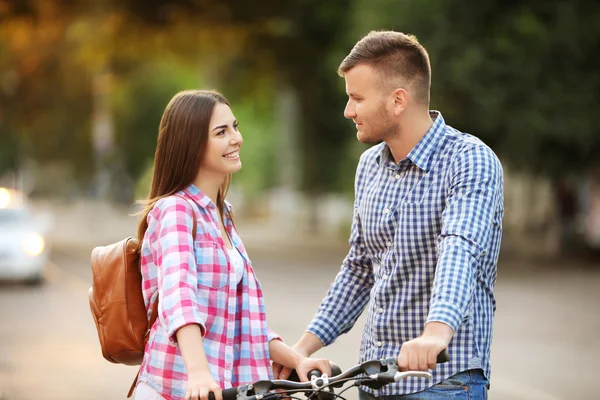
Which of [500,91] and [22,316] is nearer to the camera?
[22,316]

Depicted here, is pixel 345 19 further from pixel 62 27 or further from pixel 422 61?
pixel 422 61

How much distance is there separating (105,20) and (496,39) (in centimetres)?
1143

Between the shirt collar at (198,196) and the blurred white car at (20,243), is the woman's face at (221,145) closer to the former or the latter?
the shirt collar at (198,196)

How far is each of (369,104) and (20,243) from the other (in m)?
15.7

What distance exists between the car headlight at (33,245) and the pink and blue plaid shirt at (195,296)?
15.4 metres

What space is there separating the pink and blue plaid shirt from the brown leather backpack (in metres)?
0.05

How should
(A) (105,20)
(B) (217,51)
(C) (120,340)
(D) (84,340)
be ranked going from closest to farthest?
(C) (120,340)
(D) (84,340)
(A) (105,20)
(B) (217,51)

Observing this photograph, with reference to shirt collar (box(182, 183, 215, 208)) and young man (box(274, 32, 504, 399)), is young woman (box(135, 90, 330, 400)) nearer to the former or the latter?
shirt collar (box(182, 183, 215, 208))

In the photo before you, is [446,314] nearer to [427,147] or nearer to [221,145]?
[427,147]

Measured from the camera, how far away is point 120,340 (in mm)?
3252

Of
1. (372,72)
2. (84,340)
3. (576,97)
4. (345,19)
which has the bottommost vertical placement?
(84,340)

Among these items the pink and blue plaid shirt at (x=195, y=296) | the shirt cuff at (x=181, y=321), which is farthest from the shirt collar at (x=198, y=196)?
the shirt cuff at (x=181, y=321)

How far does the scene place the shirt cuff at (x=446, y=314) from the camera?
2.88 meters

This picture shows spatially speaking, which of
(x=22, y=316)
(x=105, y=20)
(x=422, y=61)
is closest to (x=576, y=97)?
(x=22, y=316)
